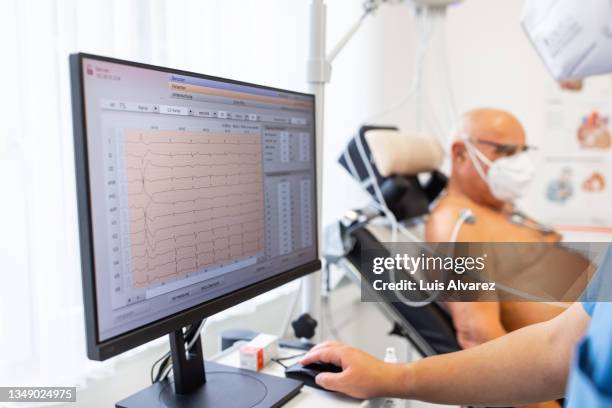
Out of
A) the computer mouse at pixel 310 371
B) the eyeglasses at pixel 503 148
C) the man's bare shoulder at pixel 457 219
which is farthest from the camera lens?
the eyeglasses at pixel 503 148

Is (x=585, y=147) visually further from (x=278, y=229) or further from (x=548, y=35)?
(x=278, y=229)

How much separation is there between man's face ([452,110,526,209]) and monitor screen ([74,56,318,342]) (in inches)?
28.3

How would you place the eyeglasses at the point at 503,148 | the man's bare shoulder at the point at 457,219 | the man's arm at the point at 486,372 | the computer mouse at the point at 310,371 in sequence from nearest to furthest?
the man's arm at the point at 486,372, the computer mouse at the point at 310,371, the man's bare shoulder at the point at 457,219, the eyeglasses at the point at 503,148

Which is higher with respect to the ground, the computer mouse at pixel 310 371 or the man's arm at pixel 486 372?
the man's arm at pixel 486 372

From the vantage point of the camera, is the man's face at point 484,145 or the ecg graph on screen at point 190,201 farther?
the man's face at point 484,145

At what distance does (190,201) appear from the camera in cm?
→ 67

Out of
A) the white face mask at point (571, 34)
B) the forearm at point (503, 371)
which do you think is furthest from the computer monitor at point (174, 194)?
the white face mask at point (571, 34)

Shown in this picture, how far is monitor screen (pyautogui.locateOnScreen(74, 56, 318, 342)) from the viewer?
0.56m

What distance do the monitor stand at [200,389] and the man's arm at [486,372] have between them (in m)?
0.08

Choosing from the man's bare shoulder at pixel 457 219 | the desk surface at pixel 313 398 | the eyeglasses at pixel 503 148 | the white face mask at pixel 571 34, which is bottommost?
the desk surface at pixel 313 398

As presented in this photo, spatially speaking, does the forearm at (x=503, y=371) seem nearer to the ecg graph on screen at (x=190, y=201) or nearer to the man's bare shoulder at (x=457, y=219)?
the ecg graph on screen at (x=190, y=201)

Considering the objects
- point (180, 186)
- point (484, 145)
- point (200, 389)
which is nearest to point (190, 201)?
point (180, 186)

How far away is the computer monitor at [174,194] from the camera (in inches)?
21.5

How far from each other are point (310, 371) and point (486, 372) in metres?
0.27
